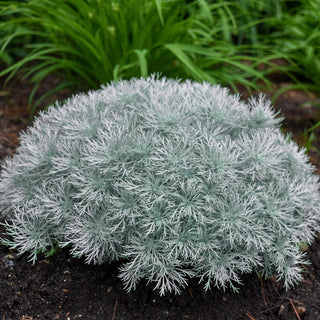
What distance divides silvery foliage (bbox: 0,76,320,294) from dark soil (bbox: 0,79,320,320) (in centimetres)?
7

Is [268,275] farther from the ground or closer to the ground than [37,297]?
closer to the ground

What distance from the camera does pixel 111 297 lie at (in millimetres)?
1828

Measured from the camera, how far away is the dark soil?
5.82 feet

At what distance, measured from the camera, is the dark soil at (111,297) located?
1.77 meters

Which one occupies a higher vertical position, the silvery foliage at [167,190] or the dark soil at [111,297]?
the silvery foliage at [167,190]

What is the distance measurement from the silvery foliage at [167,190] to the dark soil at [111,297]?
0.07 metres

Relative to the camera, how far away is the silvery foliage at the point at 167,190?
5.54ft

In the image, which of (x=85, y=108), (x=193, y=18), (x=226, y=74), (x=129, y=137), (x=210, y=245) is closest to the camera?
(x=210, y=245)

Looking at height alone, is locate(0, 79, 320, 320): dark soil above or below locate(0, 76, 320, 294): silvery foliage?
below

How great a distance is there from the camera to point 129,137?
1.79 m

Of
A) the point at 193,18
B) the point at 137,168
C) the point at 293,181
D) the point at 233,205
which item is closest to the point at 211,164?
the point at 233,205

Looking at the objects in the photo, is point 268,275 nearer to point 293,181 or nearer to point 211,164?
point 293,181

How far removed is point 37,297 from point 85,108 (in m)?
0.86

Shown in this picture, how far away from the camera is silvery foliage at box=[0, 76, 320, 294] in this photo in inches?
66.5
